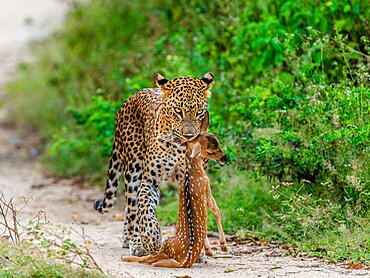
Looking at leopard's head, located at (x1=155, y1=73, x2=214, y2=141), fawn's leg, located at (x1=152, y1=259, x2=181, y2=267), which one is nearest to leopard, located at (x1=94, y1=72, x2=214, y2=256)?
leopard's head, located at (x1=155, y1=73, x2=214, y2=141)

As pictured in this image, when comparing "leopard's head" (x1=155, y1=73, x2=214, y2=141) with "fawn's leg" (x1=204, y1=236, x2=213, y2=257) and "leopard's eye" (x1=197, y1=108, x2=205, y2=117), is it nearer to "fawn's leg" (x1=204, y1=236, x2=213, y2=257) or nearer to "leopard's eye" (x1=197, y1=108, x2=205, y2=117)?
"leopard's eye" (x1=197, y1=108, x2=205, y2=117)

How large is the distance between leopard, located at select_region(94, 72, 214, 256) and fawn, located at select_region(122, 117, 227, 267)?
0.62 ft

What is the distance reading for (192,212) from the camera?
7441 millimetres

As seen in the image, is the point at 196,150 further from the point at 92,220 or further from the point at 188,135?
the point at 92,220

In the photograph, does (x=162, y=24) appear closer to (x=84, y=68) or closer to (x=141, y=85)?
(x=84, y=68)

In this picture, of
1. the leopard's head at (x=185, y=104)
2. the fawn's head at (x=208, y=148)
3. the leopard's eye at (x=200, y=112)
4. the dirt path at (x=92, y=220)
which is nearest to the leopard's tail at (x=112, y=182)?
the dirt path at (x=92, y=220)

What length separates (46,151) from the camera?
576 inches

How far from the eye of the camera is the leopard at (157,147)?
799 cm

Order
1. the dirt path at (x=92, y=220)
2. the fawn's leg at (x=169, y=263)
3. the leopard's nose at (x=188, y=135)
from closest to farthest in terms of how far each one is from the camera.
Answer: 1. the dirt path at (x=92, y=220)
2. the fawn's leg at (x=169, y=263)
3. the leopard's nose at (x=188, y=135)

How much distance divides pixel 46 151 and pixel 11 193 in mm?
2592

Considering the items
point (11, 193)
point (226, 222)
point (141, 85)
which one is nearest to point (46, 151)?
point (11, 193)

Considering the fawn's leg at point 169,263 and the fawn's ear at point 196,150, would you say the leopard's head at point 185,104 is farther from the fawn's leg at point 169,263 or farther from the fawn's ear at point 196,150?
the fawn's leg at point 169,263

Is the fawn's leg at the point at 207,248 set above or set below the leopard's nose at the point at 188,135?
below

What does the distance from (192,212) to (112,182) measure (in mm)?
1876
